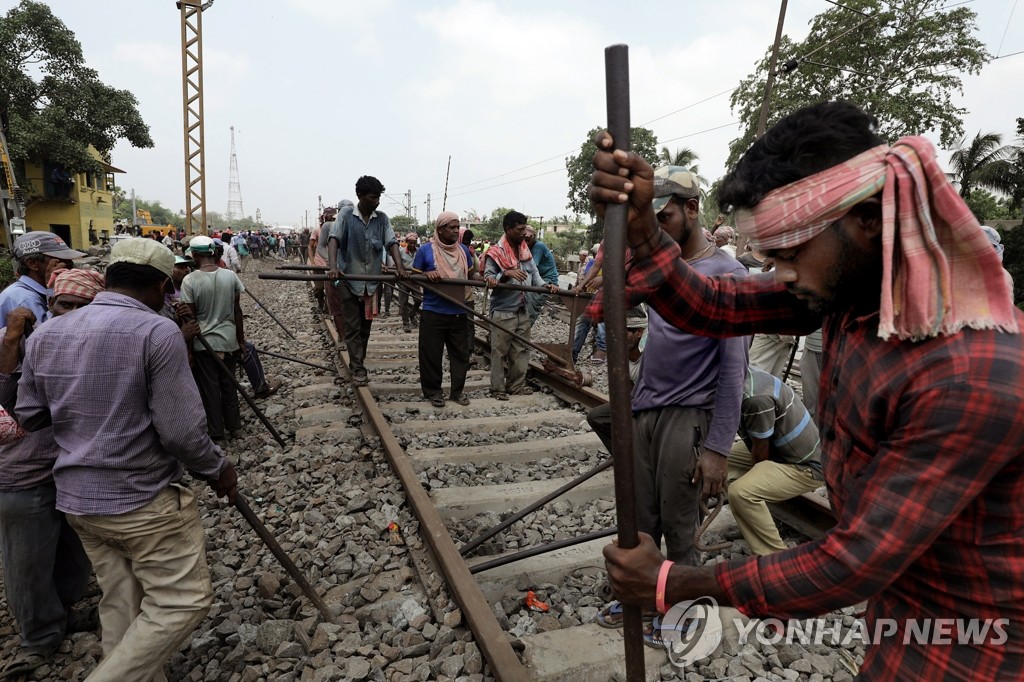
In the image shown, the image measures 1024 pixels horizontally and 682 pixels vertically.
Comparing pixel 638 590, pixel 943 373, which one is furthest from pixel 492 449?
pixel 943 373

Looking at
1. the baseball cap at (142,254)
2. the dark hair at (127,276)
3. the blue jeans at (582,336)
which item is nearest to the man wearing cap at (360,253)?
Result: the blue jeans at (582,336)

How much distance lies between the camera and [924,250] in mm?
1005

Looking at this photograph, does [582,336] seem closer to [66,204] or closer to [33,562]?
[33,562]

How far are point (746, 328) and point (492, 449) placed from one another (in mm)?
3285

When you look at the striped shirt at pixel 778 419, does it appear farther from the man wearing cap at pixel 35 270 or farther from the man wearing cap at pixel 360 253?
the man wearing cap at pixel 360 253

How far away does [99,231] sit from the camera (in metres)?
43.6

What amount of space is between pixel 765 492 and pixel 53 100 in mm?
37786

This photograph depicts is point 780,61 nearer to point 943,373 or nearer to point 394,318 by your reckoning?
point 394,318

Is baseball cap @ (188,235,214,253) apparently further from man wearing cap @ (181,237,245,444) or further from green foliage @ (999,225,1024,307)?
green foliage @ (999,225,1024,307)

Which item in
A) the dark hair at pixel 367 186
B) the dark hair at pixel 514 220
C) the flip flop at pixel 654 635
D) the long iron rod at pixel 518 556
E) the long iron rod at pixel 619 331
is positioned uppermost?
the dark hair at pixel 367 186

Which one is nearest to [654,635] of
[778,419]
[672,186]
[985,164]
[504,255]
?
[778,419]

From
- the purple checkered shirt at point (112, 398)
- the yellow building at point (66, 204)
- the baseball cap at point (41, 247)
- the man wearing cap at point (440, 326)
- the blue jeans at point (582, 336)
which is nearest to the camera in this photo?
the purple checkered shirt at point (112, 398)

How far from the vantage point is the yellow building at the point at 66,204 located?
33.5 metres

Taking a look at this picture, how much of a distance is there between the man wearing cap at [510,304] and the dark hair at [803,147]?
497 centimetres
